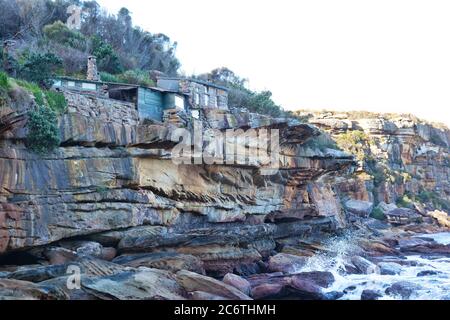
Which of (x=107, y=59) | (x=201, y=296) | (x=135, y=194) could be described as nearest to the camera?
(x=201, y=296)

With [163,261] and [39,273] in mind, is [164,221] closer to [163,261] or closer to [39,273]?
[163,261]

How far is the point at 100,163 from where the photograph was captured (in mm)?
17859

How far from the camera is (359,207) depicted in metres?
44.7

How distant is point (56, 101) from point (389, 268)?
58.1ft

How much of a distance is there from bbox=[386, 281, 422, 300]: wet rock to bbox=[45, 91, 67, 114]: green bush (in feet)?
47.7

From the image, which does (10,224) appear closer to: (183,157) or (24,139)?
(24,139)

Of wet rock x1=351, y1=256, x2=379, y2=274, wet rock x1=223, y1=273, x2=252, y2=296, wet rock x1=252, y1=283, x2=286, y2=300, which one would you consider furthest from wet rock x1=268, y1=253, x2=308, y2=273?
wet rock x1=223, y1=273, x2=252, y2=296

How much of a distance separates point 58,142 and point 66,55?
382 inches

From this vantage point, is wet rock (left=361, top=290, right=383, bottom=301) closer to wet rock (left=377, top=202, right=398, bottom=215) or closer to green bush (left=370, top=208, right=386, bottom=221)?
green bush (left=370, top=208, right=386, bottom=221)

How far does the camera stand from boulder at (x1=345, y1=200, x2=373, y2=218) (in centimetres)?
4412

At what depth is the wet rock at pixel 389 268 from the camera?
23.9 meters

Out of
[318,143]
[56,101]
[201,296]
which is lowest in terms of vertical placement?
[201,296]

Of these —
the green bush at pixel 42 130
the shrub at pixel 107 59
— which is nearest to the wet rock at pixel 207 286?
the green bush at pixel 42 130

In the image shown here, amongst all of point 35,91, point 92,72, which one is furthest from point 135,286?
point 92,72
